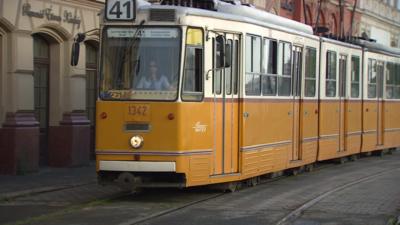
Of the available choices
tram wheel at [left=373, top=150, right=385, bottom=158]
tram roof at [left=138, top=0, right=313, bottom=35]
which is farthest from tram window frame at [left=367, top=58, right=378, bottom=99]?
tram roof at [left=138, top=0, right=313, bottom=35]

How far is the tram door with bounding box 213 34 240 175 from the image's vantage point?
1212 centimetres

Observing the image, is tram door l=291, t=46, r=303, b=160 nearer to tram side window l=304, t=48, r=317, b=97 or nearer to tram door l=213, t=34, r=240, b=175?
tram side window l=304, t=48, r=317, b=97

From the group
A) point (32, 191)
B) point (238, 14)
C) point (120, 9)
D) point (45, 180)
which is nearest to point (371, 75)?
point (238, 14)

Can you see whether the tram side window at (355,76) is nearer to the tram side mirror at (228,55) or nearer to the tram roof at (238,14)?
the tram roof at (238,14)

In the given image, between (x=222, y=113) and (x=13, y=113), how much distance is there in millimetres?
5613

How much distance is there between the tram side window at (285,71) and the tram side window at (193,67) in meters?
2.95

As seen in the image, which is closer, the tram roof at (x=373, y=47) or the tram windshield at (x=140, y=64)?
the tram windshield at (x=140, y=64)

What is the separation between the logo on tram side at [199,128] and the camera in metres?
11.7

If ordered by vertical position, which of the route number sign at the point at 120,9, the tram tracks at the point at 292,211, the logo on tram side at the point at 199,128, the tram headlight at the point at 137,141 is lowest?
the tram tracks at the point at 292,211

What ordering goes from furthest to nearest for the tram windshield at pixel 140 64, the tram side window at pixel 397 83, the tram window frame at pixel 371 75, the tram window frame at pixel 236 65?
the tram side window at pixel 397 83
the tram window frame at pixel 371 75
the tram window frame at pixel 236 65
the tram windshield at pixel 140 64

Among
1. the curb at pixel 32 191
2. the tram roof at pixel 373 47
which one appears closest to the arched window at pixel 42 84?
the curb at pixel 32 191

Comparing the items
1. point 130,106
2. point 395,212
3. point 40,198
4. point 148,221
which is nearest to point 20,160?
point 40,198

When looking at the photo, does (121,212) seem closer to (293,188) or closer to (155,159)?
(155,159)

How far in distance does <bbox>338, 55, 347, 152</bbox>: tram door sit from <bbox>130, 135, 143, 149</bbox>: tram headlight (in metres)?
8.30
